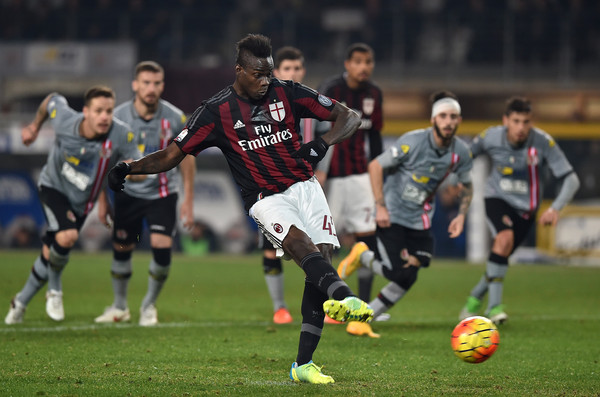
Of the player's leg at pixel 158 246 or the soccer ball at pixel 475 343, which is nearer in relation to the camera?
the soccer ball at pixel 475 343

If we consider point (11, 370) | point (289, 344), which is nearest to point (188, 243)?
point (289, 344)

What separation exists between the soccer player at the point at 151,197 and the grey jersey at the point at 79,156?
0.37 metres

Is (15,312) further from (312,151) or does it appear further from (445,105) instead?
(445,105)

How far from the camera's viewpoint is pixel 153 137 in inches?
369

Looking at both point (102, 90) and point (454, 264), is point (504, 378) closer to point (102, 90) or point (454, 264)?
point (102, 90)

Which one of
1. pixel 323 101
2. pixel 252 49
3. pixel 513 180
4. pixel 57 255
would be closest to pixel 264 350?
pixel 323 101

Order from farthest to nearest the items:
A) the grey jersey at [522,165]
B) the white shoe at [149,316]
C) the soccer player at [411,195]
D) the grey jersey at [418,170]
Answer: the grey jersey at [522,165], the white shoe at [149,316], the grey jersey at [418,170], the soccer player at [411,195]

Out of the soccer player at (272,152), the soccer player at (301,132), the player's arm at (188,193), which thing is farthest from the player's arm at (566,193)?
the soccer player at (272,152)

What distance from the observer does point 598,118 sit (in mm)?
22469

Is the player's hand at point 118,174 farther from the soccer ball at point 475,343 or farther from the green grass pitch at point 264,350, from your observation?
the soccer ball at point 475,343

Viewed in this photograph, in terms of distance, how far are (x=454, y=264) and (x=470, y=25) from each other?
6637mm

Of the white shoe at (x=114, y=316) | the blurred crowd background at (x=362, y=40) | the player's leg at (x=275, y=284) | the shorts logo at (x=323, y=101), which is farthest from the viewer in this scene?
the blurred crowd background at (x=362, y=40)

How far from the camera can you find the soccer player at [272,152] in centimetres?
594

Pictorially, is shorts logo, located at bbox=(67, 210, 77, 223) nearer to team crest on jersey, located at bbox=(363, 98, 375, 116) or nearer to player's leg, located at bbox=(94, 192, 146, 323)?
player's leg, located at bbox=(94, 192, 146, 323)
